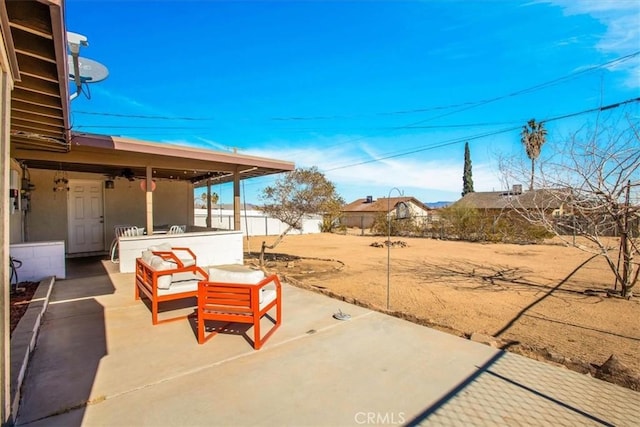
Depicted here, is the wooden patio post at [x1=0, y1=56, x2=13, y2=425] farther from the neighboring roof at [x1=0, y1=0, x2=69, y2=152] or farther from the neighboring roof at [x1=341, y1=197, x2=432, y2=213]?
the neighboring roof at [x1=341, y1=197, x2=432, y2=213]

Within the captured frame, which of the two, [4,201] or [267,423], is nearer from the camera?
[4,201]

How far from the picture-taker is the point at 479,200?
33.2 metres

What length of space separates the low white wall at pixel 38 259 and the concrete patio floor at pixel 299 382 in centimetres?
282

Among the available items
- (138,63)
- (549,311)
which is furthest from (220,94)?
(549,311)

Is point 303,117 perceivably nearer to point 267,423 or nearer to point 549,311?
point 549,311

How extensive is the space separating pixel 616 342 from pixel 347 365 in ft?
13.1

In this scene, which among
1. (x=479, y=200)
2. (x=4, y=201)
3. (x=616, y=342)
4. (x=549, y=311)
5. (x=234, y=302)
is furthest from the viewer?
(x=479, y=200)

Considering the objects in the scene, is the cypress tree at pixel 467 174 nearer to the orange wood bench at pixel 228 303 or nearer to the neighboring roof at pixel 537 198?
the neighboring roof at pixel 537 198

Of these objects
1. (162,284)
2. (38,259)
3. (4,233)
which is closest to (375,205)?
(38,259)

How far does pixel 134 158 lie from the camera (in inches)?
301

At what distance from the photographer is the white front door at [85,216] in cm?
962

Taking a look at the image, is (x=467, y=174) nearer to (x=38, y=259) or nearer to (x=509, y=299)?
(x=509, y=299)

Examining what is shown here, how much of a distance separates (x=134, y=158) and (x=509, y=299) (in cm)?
896

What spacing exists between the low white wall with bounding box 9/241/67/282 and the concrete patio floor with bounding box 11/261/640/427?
9.25 feet
